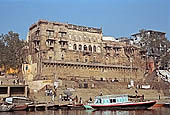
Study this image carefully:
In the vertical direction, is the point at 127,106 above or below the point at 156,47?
below

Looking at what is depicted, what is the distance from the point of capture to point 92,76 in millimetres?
64312

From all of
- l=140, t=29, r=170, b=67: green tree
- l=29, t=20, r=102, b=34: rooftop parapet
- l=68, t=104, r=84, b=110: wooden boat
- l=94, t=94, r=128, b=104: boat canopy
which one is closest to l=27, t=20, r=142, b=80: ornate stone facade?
l=29, t=20, r=102, b=34: rooftop parapet

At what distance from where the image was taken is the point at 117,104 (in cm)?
3838

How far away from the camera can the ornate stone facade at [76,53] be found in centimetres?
6020

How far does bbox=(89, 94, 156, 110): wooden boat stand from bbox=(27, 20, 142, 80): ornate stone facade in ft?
62.7

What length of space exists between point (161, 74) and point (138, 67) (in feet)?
19.5

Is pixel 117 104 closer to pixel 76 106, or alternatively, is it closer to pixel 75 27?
pixel 76 106

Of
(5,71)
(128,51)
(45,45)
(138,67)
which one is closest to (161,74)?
(138,67)

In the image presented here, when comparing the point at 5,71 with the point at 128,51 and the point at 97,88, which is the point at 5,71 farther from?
the point at 128,51

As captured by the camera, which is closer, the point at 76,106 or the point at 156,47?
the point at 76,106

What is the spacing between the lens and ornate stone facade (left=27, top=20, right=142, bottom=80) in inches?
2370

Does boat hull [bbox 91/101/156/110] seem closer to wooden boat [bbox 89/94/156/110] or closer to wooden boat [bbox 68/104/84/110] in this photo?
wooden boat [bbox 89/94/156/110]

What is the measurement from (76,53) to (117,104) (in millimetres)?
30270

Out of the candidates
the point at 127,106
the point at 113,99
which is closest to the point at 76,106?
the point at 113,99
